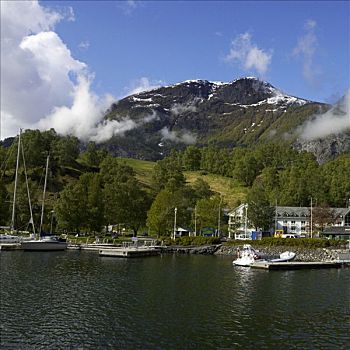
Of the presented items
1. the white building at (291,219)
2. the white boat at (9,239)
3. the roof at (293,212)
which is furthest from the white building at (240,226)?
the white boat at (9,239)

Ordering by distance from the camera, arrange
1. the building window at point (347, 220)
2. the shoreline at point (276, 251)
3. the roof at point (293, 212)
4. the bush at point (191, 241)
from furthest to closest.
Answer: the roof at point (293, 212) < the building window at point (347, 220) < the bush at point (191, 241) < the shoreline at point (276, 251)

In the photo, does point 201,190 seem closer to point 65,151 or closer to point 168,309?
point 65,151

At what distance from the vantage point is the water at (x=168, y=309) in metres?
29.4

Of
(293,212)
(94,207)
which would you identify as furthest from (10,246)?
(293,212)

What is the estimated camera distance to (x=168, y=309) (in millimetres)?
37844

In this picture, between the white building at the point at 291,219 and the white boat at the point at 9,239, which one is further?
the white building at the point at 291,219

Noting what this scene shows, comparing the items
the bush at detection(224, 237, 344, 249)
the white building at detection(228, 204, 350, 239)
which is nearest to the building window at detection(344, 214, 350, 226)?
the white building at detection(228, 204, 350, 239)

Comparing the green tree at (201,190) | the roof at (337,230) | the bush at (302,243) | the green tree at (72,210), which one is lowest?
the bush at (302,243)

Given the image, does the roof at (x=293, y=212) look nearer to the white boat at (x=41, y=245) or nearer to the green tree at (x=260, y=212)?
the green tree at (x=260, y=212)

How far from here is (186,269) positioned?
6656 cm

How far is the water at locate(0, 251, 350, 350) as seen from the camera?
29375mm

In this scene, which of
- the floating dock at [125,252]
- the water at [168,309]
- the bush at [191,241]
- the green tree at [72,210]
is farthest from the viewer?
the green tree at [72,210]

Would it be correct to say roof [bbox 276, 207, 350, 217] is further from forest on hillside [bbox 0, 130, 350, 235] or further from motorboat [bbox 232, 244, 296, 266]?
motorboat [bbox 232, 244, 296, 266]

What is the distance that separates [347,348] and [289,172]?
569 ft
